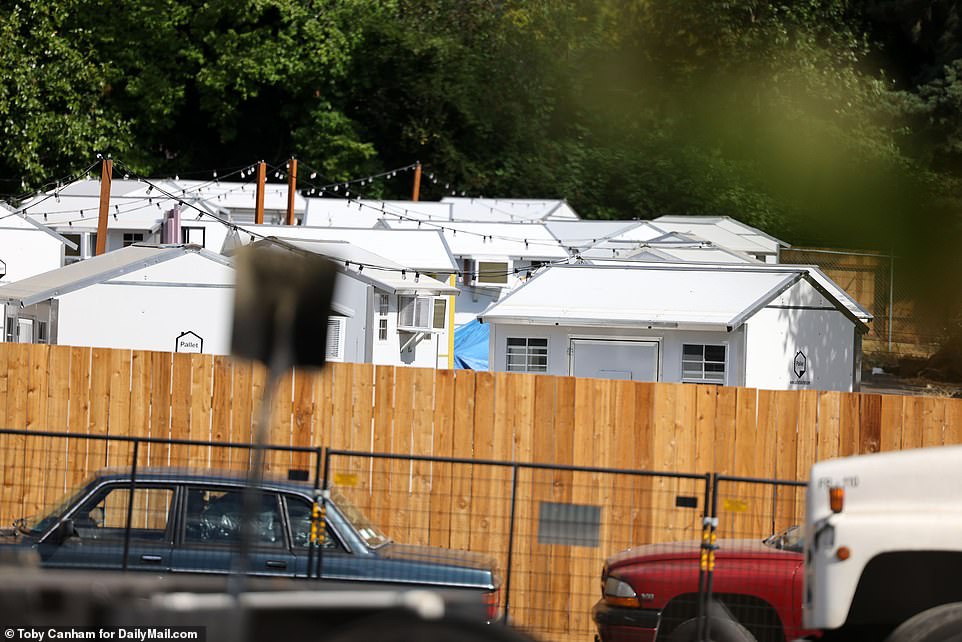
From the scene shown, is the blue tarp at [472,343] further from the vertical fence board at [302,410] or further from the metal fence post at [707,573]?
the metal fence post at [707,573]

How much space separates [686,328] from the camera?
21109 millimetres

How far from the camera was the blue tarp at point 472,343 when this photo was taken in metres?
32.3

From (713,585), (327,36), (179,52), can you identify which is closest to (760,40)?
(327,36)

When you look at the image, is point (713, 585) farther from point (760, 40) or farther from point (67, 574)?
point (760, 40)

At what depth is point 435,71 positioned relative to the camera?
6112cm

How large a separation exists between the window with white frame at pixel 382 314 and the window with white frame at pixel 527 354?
170 inches

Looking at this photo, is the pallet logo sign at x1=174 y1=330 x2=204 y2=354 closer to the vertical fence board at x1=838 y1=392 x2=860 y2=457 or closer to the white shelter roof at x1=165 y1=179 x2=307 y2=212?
the vertical fence board at x1=838 y1=392 x2=860 y2=457

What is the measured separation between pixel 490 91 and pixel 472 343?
3011 cm

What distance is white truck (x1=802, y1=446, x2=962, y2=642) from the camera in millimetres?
6141

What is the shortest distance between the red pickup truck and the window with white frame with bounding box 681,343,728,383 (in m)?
12.1

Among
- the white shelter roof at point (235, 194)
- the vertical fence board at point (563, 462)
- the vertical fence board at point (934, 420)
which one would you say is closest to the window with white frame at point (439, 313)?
the vertical fence board at point (563, 462)

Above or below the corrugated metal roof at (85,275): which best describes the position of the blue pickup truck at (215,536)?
below

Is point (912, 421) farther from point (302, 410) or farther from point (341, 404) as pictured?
point (302, 410)

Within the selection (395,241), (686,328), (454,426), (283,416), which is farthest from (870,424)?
(395,241)
